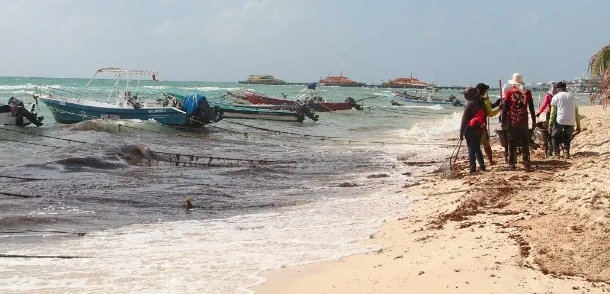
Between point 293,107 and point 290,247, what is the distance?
27.4 m

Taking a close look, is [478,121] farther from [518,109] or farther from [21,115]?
[21,115]

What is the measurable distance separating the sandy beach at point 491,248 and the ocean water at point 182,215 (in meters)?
0.40

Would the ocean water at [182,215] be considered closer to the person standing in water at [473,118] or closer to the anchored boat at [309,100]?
the person standing in water at [473,118]

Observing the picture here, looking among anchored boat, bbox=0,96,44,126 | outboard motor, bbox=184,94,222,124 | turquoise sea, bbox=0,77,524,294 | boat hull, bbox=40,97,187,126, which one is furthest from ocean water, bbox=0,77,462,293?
outboard motor, bbox=184,94,222,124

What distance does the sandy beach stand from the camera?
13.8ft

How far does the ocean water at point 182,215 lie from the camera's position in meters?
5.28

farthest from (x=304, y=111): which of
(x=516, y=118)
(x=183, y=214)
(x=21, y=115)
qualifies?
(x=183, y=214)

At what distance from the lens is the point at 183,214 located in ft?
27.9

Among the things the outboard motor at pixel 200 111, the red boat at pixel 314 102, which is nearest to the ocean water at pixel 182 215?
the outboard motor at pixel 200 111

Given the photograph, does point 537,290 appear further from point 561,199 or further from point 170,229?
point 170,229

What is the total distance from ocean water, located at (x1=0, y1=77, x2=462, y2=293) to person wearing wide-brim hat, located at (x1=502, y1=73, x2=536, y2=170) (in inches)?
75.8

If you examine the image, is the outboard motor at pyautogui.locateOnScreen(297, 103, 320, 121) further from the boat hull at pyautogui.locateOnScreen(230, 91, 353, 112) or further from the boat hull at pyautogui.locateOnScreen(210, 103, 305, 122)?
the boat hull at pyautogui.locateOnScreen(230, 91, 353, 112)

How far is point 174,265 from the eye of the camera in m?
5.50

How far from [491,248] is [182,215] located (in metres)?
4.63
